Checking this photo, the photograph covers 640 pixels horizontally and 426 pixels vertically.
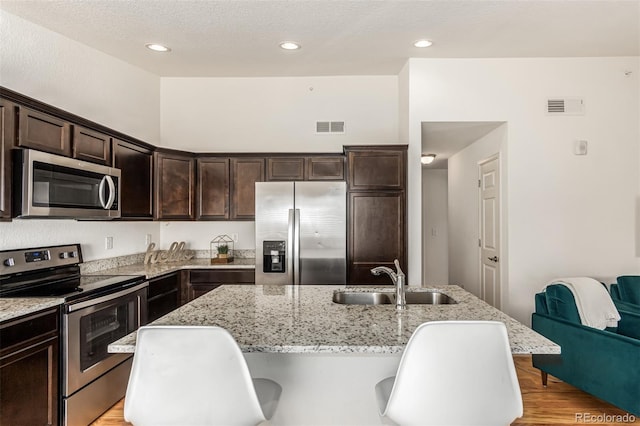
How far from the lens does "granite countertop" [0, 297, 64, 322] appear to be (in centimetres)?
186

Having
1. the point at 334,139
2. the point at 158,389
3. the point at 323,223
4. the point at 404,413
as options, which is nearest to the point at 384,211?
the point at 323,223

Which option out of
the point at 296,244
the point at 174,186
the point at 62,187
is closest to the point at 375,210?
the point at 296,244

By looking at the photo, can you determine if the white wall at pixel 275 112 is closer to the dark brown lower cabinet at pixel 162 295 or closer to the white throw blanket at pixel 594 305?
the dark brown lower cabinet at pixel 162 295

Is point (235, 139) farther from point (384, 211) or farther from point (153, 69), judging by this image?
point (384, 211)

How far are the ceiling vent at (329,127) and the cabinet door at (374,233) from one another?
1.10 metres

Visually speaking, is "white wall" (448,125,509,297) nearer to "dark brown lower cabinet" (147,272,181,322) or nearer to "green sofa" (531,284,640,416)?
"green sofa" (531,284,640,416)

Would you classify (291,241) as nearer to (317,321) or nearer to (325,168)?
(325,168)

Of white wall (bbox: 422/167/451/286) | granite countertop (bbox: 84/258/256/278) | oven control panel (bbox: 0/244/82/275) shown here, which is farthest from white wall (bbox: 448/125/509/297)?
oven control panel (bbox: 0/244/82/275)

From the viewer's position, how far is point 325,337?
140cm

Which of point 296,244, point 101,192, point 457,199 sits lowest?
point 296,244

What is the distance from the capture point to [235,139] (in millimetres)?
4457

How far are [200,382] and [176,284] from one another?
2609mm

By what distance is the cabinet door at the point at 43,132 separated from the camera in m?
2.19

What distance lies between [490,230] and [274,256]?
2558 millimetres
